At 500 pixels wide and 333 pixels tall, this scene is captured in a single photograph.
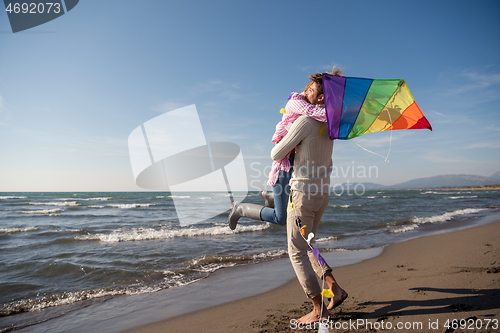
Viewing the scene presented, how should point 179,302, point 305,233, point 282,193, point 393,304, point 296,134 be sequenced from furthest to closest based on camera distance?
point 179,302
point 393,304
point 282,193
point 305,233
point 296,134

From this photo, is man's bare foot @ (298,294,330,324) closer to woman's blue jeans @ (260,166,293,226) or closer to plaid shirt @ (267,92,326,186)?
woman's blue jeans @ (260,166,293,226)

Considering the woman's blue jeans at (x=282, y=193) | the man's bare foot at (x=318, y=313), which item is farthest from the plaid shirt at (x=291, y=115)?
the man's bare foot at (x=318, y=313)

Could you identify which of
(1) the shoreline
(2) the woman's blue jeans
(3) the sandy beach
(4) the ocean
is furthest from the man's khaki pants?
(4) the ocean

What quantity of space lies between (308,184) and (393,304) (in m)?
1.52

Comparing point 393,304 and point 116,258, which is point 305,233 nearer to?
point 393,304

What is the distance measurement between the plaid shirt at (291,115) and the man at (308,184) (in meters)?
0.06

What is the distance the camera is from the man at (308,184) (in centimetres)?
204

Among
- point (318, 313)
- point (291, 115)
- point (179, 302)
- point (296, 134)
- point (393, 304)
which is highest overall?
point (291, 115)

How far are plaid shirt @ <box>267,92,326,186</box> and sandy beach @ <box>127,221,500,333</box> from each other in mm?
1342

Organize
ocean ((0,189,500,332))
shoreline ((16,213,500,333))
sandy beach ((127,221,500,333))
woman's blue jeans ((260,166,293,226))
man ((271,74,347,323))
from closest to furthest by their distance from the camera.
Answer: sandy beach ((127,221,500,333)) → man ((271,74,347,323)) → woman's blue jeans ((260,166,293,226)) → shoreline ((16,213,500,333)) → ocean ((0,189,500,332))

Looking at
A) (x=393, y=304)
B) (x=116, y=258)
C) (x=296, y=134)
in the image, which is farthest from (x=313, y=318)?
(x=116, y=258)

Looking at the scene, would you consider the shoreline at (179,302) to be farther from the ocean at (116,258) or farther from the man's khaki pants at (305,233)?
the man's khaki pants at (305,233)

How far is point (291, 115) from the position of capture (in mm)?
2107

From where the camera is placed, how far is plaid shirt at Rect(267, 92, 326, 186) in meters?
2.01
